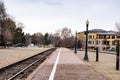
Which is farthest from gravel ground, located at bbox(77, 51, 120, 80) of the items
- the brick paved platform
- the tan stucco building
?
the tan stucco building

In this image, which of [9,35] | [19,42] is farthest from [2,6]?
[19,42]

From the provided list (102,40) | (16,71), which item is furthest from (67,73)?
(102,40)

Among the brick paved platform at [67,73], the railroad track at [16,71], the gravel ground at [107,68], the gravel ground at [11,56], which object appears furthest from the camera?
the gravel ground at [11,56]

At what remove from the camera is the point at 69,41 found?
197375mm

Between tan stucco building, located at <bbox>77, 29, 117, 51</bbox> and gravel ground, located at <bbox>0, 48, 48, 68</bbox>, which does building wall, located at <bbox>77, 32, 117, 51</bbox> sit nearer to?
tan stucco building, located at <bbox>77, 29, 117, 51</bbox>

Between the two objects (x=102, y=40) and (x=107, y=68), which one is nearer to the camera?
(x=107, y=68)

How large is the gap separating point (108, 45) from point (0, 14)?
90719 mm

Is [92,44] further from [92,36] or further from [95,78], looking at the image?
[95,78]

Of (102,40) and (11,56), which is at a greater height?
(102,40)

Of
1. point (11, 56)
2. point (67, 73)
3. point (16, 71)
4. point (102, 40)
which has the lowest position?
point (16, 71)

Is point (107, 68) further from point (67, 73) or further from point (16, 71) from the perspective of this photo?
point (16, 71)

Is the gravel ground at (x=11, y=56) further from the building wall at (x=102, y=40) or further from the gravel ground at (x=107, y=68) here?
the building wall at (x=102, y=40)

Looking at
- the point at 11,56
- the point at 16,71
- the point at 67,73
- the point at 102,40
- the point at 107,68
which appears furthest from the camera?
the point at 102,40

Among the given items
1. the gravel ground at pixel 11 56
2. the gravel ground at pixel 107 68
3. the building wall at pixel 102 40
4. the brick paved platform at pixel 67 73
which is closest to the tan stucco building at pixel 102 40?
the building wall at pixel 102 40
